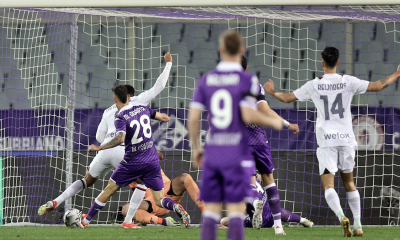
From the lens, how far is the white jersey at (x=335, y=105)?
5.97m

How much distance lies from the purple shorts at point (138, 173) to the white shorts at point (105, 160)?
792 millimetres

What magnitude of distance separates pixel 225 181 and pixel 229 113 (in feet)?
1.38

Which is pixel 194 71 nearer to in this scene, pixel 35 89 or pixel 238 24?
pixel 238 24

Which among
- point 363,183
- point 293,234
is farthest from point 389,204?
point 293,234

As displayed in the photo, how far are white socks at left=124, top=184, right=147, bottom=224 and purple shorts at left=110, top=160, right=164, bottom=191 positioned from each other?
0.50 meters

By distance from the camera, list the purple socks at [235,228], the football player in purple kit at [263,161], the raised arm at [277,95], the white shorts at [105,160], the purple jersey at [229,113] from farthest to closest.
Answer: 1. the white shorts at [105,160]
2. the football player in purple kit at [263,161]
3. the raised arm at [277,95]
4. the purple jersey at [229,113]
5. the purple socks at [235,228]

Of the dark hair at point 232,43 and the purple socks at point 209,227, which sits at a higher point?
the dark hair at point 232,43

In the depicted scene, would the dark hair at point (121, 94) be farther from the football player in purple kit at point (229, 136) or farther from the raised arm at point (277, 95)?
the football player in purple kit at point (229, 136)

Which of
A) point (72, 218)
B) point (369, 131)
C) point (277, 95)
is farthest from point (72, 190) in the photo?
point (369, 131)

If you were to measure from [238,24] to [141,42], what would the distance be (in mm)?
2020

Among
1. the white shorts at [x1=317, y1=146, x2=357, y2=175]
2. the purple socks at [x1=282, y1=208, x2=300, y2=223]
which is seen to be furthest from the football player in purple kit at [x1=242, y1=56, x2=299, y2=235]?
the purple socks at [x1=282, y1=208, x2=300, y2=223]

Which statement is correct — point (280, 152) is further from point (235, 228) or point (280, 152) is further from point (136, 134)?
point (235, 228)

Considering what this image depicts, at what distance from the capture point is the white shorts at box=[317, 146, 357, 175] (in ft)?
19.5

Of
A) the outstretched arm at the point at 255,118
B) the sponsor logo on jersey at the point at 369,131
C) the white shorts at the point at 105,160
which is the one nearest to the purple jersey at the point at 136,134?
the white shorts at the point at 105,160
